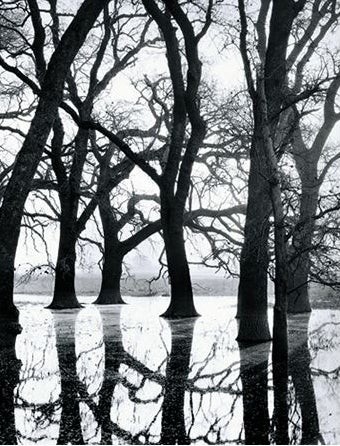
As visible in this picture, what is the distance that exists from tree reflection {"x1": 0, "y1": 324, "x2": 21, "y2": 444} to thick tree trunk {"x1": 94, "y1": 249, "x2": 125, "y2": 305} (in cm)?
1160

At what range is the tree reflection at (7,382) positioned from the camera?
195 inches

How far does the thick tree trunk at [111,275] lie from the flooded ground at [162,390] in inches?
425

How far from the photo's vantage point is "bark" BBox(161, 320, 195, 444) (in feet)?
16.4

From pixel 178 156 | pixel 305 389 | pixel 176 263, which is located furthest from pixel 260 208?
pixel 178 156

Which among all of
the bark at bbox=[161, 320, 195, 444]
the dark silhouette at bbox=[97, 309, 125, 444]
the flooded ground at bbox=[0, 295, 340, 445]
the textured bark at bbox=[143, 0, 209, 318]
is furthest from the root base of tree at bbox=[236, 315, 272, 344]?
the textured bark at bbox=[143, 0, 209, 318]

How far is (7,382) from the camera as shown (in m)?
7.15

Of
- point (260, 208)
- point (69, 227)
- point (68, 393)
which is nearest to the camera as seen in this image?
point (68, 393)

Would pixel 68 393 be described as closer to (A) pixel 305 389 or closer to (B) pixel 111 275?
(A) pixel 305 389

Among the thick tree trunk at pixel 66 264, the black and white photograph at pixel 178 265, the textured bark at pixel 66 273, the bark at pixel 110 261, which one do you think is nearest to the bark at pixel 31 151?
the black and white photograph at pixel 178 265

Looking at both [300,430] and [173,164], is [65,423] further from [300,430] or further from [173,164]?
[173,164]

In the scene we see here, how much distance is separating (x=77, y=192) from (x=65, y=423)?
51.8 ft

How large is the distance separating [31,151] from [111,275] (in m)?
11.7

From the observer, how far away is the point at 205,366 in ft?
27.7

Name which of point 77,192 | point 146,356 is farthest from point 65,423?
point 77,192
